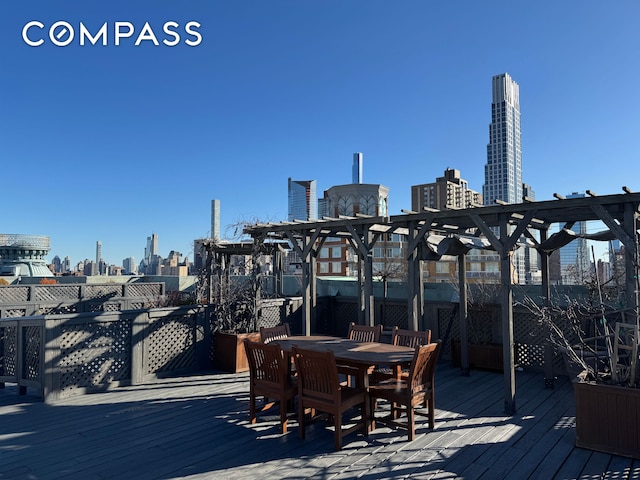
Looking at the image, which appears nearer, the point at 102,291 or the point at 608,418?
the point at 608,418

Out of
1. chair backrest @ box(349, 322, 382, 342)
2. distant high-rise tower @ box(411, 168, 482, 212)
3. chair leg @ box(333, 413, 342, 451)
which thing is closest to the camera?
chair leg @ box(333, 413, 342, 451)

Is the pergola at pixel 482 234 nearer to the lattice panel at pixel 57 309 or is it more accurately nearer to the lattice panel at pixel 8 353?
the lattice panel at pixel 8 353

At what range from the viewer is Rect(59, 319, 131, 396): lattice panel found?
5234 millimetres

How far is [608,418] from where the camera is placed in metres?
3.44

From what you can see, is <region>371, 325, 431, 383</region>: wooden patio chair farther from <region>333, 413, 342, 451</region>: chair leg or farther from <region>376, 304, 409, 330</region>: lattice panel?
<region>376, 304, 409, 330</region>: lattice panel

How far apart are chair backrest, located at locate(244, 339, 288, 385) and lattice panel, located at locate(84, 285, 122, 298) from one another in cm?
1090

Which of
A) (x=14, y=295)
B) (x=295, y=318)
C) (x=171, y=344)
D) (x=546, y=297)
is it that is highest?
(x=546, y=297)

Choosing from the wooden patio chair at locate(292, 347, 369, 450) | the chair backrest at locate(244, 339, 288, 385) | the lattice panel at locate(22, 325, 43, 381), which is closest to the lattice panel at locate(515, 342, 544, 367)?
the wooden patio chair at locate(292, 347, 369, 450)

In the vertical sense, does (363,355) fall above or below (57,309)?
above

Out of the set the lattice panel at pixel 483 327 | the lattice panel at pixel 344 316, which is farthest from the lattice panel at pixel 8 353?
the lattice panel at pixel 483 327

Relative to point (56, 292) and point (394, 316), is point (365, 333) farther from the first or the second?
point (56, 292)

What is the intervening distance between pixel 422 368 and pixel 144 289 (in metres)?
13.1

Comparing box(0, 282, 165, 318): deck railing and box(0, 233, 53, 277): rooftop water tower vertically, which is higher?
box(0, 233, 53, 277): rooftop water tower

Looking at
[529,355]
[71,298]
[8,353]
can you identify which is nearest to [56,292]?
[71,298]
